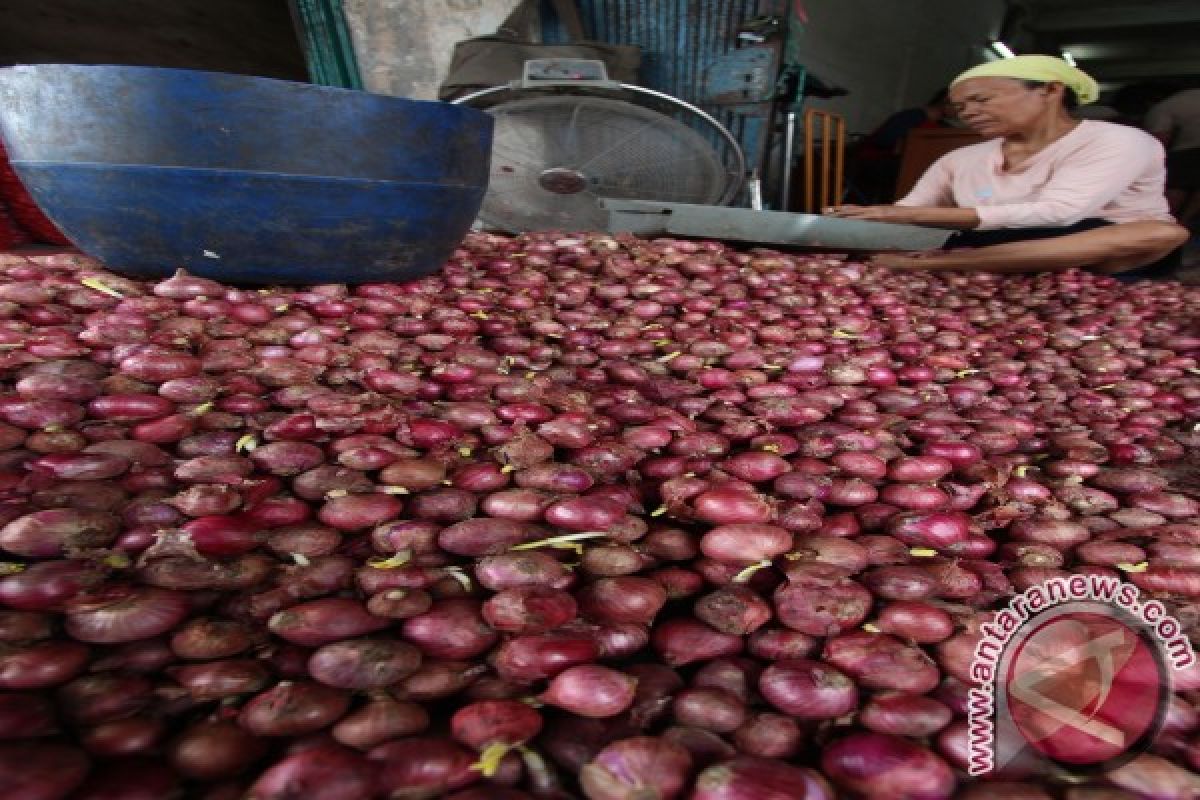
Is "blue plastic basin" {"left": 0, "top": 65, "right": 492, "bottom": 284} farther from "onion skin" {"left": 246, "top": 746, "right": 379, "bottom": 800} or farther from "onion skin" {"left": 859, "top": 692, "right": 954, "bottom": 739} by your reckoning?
"onion skin" {"left": 859, "top": 692, "right": 954, "bottom": 739}

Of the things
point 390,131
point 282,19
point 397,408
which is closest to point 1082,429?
point 397,408

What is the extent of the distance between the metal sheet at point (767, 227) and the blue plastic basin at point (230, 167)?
121 centimetres

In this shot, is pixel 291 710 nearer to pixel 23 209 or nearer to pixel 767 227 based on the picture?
pixel 767 227

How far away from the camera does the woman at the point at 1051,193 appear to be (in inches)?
118

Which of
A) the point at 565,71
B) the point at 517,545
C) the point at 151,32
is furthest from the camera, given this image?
the point at 151,32

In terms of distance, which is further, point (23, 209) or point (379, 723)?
point (23, 209)

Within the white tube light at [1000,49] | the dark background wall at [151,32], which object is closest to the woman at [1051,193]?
the dark background wall at [151,32]

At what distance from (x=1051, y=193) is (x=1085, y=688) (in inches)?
127

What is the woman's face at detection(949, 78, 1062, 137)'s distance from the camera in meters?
3.23

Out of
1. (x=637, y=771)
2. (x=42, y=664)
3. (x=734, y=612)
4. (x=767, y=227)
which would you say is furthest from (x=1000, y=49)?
(x=42, y=664)

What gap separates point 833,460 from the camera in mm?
1196

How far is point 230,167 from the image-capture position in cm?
152

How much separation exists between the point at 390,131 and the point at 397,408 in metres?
0.84

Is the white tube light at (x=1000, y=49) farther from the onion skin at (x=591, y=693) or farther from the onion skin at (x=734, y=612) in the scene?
the onion skin at (x=591, y=693)
